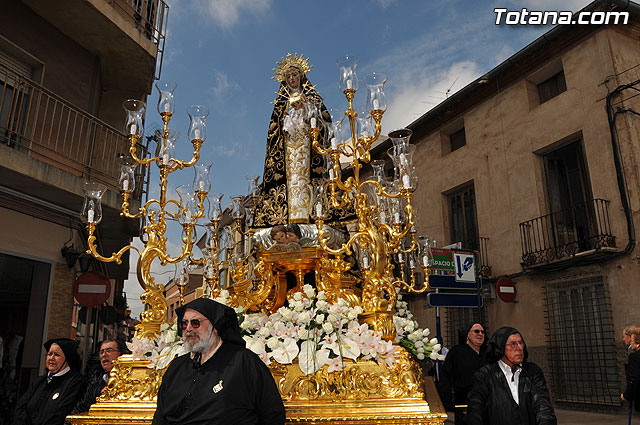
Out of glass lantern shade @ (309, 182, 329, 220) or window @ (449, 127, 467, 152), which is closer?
glass lantern shade @ (309, 182, 329, 220)

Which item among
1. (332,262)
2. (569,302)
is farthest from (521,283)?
(332,262)

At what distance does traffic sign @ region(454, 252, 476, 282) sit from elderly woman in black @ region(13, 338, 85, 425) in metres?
5.87

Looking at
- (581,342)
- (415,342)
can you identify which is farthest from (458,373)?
(581,342)

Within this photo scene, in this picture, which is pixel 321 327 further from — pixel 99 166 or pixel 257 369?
pixel 99 166

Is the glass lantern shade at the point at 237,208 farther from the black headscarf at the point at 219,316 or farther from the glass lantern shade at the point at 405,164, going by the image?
the black headscarf at the point at 219,316

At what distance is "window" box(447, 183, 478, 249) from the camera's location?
1429 cm

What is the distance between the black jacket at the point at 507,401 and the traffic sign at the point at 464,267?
15.9 ft

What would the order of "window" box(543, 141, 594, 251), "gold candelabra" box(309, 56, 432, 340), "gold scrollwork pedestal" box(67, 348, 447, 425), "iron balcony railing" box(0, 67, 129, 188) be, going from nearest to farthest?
"gold scrollwork pedestal" box(67, 348, 447, 425)
"gold candelabra" box(309, 56, 432, 340)
"iron balcony railing" box(0, 67, 129, 188)
"window" box(543, 141, 594, 251)

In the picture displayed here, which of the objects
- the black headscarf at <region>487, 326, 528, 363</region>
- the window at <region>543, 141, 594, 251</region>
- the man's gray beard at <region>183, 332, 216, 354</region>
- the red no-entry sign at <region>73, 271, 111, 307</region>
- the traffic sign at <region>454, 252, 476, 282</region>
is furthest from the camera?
the window at <region>543, 141, 594, 251</region>

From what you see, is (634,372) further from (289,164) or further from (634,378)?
(289,164)

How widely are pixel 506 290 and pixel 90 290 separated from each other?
856 centimetres

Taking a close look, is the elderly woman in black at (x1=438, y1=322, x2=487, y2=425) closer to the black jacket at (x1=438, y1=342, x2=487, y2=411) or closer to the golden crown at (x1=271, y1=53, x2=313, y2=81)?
the black jacket at (x1=438, y1=342, x2=487, y2=411)

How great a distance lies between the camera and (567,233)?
1164 cm

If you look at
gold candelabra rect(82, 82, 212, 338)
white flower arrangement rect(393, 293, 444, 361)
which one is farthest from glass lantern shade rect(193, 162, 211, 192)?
white flower arrangement rect(393, 293, 444, 361)
